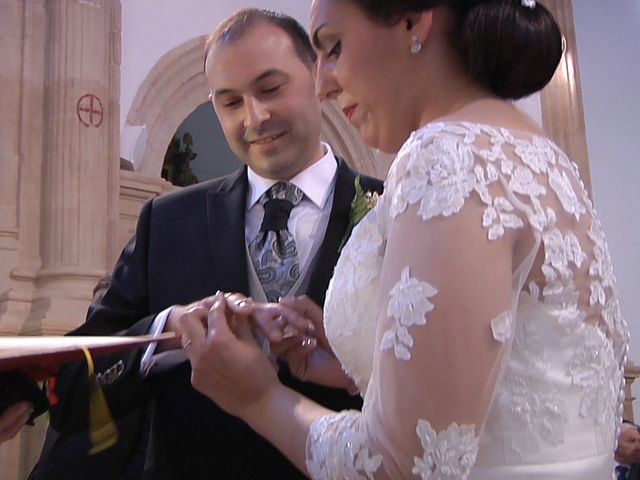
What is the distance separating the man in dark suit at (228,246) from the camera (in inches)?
74.7

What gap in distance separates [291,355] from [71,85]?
215 inches

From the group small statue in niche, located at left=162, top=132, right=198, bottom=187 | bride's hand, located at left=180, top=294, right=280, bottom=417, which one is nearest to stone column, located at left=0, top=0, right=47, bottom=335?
small statue in niche, located at left=162, top=132, right=198, bottom=187

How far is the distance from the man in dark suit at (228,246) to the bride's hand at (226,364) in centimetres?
34

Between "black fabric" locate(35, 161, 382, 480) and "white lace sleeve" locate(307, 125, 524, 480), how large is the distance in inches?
27.9

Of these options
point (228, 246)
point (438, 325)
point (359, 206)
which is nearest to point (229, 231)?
point (228, 246)

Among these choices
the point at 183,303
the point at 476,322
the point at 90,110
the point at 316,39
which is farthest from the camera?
the point at 90,110

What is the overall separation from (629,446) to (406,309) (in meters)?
4.71

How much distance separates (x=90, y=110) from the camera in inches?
263

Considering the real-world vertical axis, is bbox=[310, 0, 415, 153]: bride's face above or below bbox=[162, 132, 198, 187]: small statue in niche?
below

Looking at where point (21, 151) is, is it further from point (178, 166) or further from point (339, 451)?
point (339, 451)

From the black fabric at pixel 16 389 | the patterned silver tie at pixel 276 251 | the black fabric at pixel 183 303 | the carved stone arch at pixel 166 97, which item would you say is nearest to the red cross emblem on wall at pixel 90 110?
the carved stone arch at pixel 166 97

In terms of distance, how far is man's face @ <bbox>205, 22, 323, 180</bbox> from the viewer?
2.15 meters

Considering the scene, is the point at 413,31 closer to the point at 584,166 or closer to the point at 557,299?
the point at 557,299

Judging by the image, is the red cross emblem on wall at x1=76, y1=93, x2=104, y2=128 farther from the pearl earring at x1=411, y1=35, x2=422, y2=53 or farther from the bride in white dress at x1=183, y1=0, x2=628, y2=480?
the pearl earring at x1=411, y1=35, x2=422, y2=53
